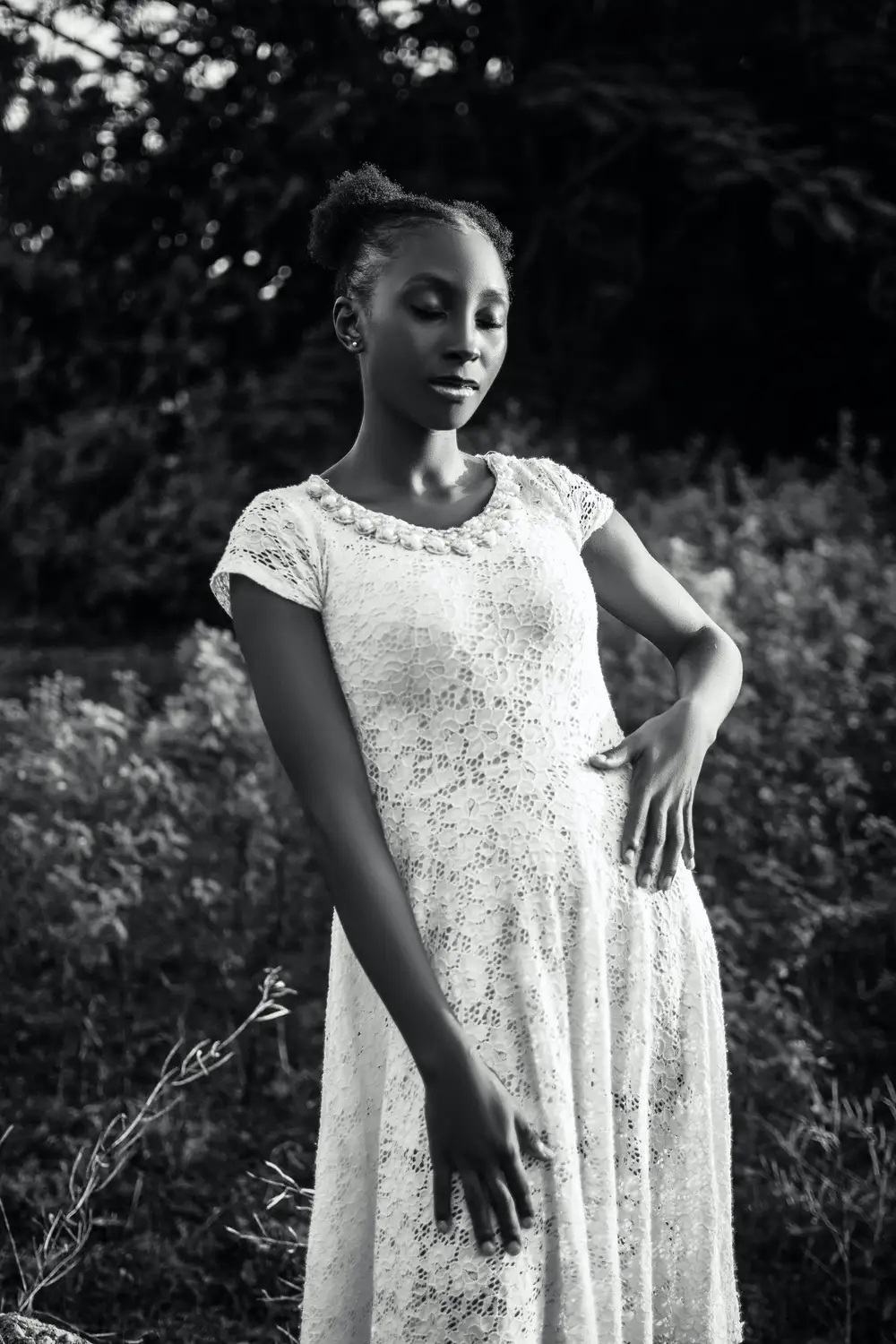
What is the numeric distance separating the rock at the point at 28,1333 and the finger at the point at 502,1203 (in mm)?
993

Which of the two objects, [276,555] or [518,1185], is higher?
[276,555]

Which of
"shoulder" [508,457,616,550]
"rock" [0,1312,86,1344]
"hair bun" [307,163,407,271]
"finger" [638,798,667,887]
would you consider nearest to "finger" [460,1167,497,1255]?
"finger" [638,798,667,887]

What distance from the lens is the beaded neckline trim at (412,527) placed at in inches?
68.5

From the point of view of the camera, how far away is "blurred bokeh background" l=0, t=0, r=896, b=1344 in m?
3.26

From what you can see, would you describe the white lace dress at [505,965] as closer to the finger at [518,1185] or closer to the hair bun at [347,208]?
the finger at [518,1185]

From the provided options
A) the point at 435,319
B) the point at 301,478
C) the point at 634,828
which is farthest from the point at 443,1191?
the point at 301,478

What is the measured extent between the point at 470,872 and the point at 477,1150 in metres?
0.34

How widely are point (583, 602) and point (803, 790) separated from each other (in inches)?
118

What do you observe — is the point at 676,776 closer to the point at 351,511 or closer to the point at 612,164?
the point at 351,511

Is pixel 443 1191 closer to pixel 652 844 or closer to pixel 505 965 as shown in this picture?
pixel 505 965

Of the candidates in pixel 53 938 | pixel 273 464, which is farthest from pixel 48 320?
pixel 53 938

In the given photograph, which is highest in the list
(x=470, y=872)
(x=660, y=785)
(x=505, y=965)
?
(x=660, y=785)

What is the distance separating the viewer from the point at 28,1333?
2.11m

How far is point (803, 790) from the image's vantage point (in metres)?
4.60
